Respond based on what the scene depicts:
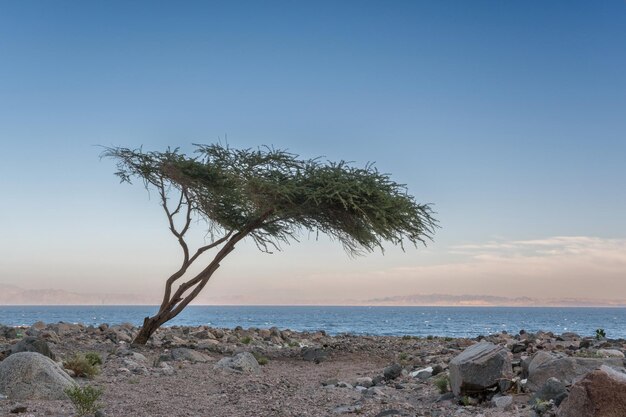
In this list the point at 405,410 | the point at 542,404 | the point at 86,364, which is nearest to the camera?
the point at 542,404

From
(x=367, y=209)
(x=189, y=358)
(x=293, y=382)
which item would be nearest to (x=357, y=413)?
(x=293, y=382)

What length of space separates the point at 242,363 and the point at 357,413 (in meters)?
5.58

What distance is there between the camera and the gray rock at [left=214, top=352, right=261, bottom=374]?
14399 millimetres

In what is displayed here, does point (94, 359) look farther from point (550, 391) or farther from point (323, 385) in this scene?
point (550, 391)

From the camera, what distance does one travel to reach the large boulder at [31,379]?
10.1m

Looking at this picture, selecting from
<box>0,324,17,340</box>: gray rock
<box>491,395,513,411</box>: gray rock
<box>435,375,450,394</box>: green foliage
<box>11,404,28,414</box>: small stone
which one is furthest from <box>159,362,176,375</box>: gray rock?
<box>0,324,17,340</box>: gray rock

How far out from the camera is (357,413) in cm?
940

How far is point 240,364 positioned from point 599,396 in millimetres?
8347

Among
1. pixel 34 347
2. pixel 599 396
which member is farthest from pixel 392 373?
pixel 34 347

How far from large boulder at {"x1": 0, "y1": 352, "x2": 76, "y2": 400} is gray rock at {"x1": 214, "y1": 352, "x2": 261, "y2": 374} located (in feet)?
13.4

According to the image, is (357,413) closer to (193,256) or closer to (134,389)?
(134,389)

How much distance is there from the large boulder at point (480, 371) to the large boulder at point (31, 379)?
17.6 feet

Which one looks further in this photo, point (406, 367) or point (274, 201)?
point (274, 201)

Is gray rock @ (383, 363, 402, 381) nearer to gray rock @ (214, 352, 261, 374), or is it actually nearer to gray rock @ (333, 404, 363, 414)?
gray rock @ (214, 352, 261, 374)
